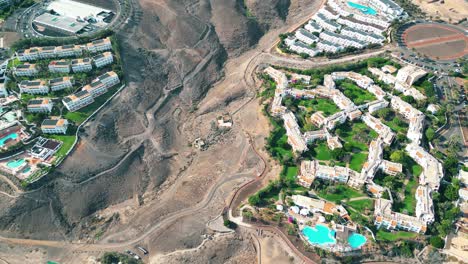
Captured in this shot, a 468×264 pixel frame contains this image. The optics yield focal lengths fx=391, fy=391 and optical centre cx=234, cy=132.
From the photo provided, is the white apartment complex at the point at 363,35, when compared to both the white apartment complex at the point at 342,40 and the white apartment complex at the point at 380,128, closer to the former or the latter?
the white apartment complex at the point at 342,40

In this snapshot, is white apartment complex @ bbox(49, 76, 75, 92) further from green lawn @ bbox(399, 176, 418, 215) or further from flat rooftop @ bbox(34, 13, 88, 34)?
green lawn @ bbox(399, 176, 418, 215)

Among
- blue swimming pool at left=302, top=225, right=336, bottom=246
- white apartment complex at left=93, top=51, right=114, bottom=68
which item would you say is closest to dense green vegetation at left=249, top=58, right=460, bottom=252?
blue swimming pool at left=302, top=225, right=336, bottom=246

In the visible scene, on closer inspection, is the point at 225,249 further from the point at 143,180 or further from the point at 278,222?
the point at 143,180

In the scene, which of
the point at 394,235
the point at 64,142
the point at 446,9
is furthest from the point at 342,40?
the point at 64,142

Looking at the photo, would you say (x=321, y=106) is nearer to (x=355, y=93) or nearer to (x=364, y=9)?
(x=355, y=93)

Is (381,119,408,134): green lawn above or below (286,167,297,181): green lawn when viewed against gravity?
above
